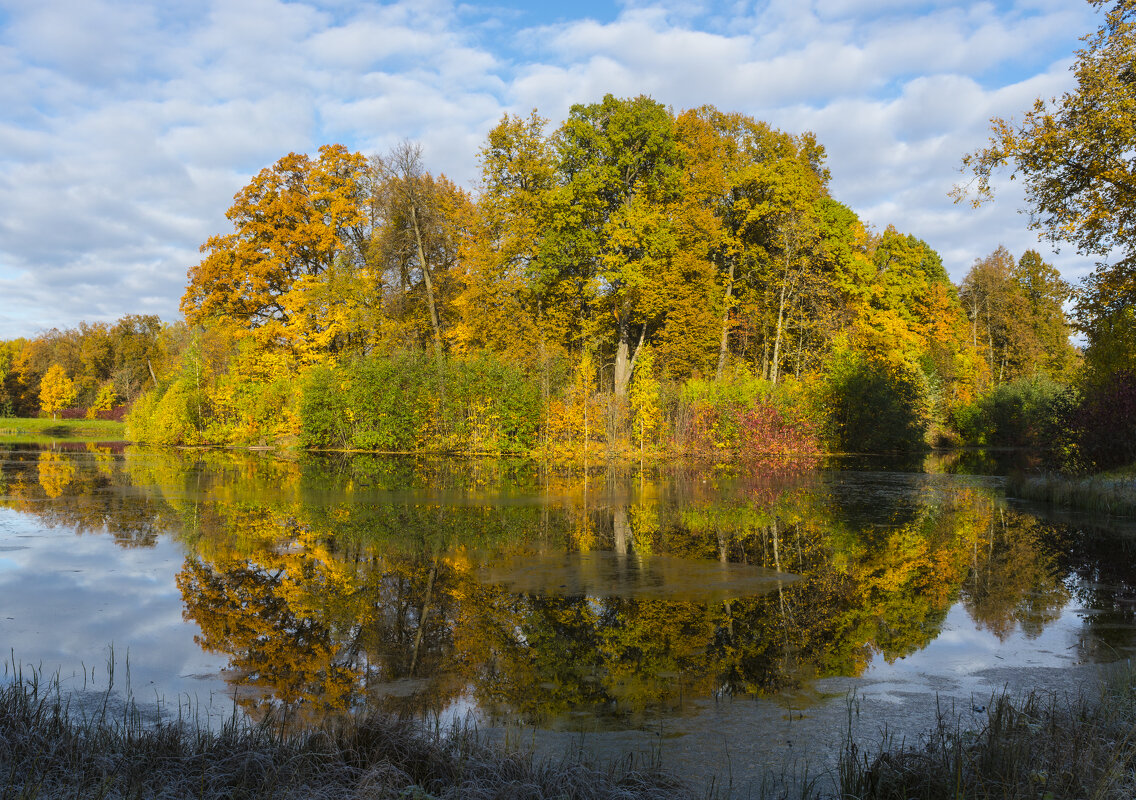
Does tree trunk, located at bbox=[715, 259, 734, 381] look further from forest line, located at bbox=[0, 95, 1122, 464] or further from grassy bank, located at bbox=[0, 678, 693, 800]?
grassy bank, located at bbox=[0, 678, 693, 800]

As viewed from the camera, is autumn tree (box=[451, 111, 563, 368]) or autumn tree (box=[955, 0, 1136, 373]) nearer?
autumn tree (box=[955, 0, 1136, 373])

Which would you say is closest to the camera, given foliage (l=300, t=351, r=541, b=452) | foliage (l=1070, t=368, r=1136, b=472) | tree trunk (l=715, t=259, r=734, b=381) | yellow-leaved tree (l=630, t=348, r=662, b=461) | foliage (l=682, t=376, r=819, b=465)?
foliage (l=1070, t=368, r=1136, b=472)

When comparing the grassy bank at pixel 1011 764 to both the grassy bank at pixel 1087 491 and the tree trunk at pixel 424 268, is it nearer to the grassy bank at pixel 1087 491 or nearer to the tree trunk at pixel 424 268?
the grassy bank at pixel 1087 491

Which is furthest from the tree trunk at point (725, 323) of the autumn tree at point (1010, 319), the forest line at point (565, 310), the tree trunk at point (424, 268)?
the autumn tree at point (1010, 319)

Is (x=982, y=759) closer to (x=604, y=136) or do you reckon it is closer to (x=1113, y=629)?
(x=1113, y=629)

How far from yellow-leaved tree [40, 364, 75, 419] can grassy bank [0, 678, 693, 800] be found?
6214 centimetres

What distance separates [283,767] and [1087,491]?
647 inches

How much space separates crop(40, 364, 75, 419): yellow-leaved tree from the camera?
55.2 m

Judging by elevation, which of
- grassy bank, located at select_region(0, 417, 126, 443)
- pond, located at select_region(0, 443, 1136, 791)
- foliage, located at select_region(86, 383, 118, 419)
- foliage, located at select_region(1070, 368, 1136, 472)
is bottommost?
pond, located at select_region(0, 443, 1136, 791)

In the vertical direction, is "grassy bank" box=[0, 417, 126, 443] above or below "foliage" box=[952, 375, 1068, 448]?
below

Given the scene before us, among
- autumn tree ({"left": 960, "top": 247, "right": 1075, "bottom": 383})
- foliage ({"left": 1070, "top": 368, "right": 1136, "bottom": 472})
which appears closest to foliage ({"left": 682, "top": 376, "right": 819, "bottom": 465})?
foliage ({"left": 1070, "top": 368, "right": 1136, "bottom": 472})

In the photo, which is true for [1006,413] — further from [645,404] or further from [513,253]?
[513,253]

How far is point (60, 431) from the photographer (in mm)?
43562

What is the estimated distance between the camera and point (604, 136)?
28.9 metres
